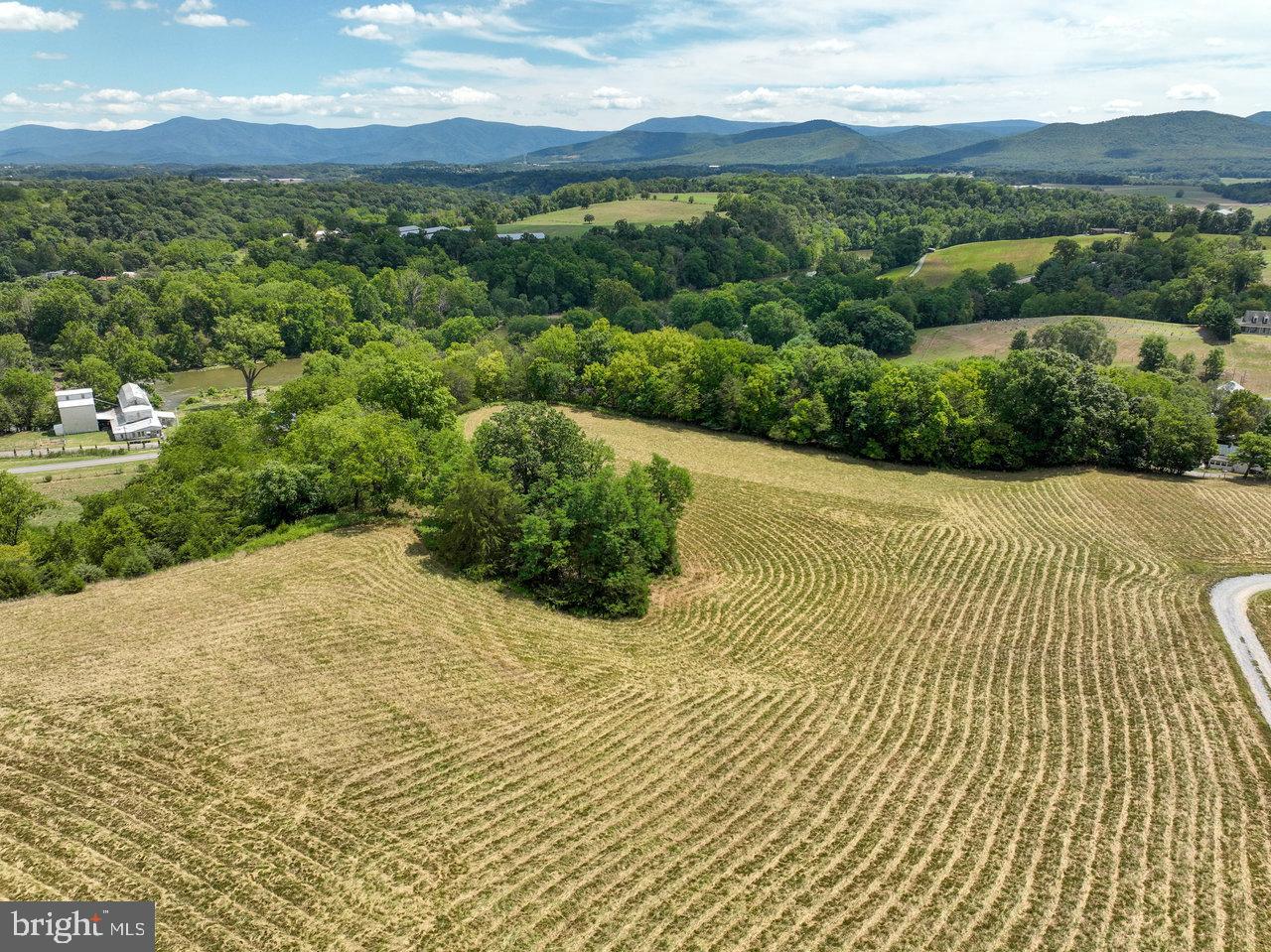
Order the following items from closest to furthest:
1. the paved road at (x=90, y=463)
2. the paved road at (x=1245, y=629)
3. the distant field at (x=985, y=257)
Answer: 1. the paved road at (x=1245, y=629)
2. the paved road at (x=90, y=463)
3. the distant field at (x=985, y=257)

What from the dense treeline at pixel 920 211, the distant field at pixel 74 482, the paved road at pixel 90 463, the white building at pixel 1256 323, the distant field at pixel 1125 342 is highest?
the dense treeline at pixel 920 211

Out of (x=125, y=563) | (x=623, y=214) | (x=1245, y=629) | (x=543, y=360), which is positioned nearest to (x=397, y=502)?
(x=125, y=563)

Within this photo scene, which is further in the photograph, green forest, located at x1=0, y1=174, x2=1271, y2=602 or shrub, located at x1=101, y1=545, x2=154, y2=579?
green forest, located at x1=0, y1=174, x2=1271, y2=602

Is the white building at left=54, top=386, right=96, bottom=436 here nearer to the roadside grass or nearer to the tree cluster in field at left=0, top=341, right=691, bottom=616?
the tree cluster in field at left=0, top=341, right=691, bottom=616

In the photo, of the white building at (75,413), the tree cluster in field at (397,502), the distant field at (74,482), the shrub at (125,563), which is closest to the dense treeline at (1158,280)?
the tree cluster in field at (397,502)

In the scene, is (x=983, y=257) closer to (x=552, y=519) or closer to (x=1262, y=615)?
(x=1262, y=615)

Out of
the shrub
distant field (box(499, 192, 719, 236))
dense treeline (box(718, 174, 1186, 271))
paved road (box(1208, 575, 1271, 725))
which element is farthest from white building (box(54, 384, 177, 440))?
dense treeline (box(718, 174, 1186, 271))

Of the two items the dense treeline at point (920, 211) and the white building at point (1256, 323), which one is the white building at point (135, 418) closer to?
the dense treeline at point (920, 211)
